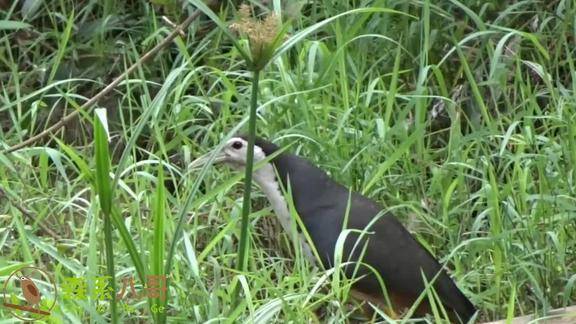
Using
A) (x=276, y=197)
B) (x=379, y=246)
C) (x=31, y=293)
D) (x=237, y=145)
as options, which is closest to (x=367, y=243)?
(x=379, y=246)

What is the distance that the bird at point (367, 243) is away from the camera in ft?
13.3

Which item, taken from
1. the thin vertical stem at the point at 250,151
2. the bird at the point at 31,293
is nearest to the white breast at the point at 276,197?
the bird at the point at 31,293

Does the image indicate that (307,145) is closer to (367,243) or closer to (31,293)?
(367,243)

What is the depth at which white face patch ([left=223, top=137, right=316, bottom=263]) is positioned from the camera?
4379 mm

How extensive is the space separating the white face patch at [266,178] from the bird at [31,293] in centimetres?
96

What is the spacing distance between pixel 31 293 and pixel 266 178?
1209 mm

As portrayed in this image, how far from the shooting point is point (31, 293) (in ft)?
11.5

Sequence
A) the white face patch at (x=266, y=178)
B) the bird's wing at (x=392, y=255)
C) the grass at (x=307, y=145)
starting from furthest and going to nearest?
the white face patch at (x=266, y=178) < the bird's wing at (x=392, y=255) < the grass at (x=307, y=145)

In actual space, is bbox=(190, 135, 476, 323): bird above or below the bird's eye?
below

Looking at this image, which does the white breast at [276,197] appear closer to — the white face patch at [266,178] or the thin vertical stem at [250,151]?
the white face patch at [266,178]

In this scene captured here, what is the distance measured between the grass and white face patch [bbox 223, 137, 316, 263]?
0.35 feet

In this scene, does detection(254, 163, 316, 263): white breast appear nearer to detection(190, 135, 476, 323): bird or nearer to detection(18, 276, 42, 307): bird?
detection(190, 135, 476, 323): bird

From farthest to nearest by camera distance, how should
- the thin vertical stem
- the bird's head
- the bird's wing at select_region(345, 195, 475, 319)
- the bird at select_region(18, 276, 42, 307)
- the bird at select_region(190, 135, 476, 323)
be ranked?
the bird's head
the bird's wing at select_region(345, 195, 475, 319)
the bird at select_region(190, 135, 476, 323)
the bird at select_region(18, 276, 42, 307)
the thin vertical stem

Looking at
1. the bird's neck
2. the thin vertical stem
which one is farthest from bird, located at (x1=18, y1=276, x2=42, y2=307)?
the bird's neck
